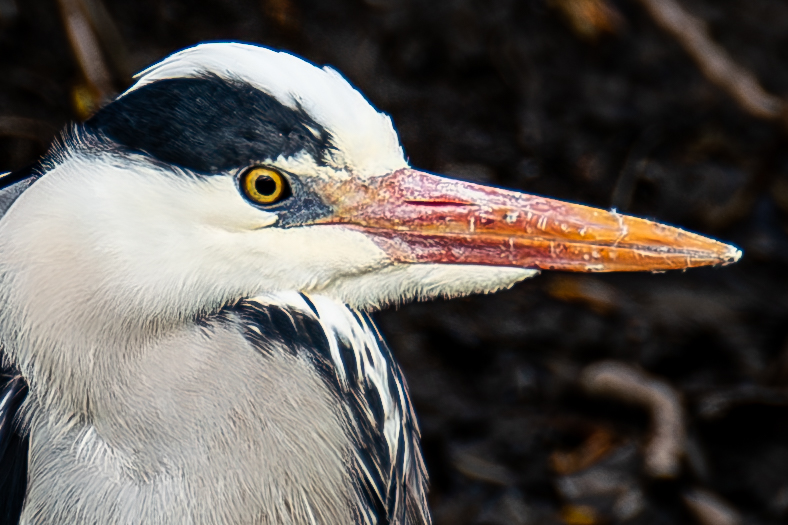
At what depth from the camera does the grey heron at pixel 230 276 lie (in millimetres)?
862

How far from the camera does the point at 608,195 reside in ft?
9.30

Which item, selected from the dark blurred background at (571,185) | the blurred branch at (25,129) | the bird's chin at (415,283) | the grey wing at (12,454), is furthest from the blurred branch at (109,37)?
the bird's chin at (415,283)

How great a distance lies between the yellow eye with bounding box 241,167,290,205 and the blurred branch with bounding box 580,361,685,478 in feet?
5.73

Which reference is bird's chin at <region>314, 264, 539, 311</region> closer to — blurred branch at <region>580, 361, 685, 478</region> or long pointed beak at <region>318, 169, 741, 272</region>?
long pointed beak at <region>318, 169, 741, 272</region>

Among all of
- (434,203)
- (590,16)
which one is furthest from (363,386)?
(590,16)

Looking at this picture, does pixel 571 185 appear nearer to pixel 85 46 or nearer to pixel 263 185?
pixel 85 46

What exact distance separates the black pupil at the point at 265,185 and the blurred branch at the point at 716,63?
7.40ft

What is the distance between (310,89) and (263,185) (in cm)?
12

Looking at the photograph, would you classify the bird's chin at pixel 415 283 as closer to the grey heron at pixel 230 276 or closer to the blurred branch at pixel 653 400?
the grey heron at pixel 230 276

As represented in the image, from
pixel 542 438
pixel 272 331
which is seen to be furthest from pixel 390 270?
pixel 542 438

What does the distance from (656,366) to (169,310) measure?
2023mm

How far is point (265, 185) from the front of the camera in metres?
0.89

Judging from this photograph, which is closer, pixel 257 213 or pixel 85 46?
pixel 257 213

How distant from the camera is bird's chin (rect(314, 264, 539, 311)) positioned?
3.25 ft
